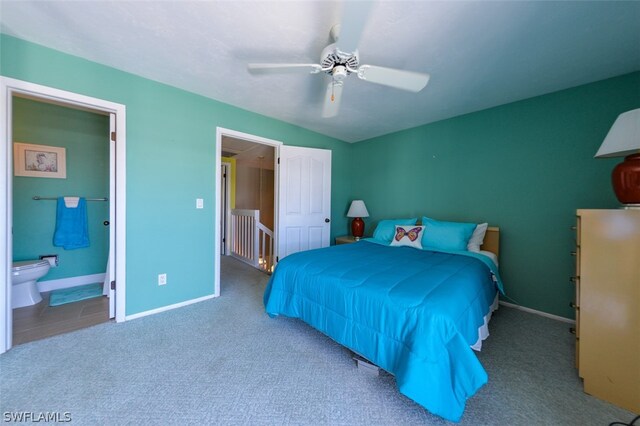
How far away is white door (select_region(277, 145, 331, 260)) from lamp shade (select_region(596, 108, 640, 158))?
2.93 metres

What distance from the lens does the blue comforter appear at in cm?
117

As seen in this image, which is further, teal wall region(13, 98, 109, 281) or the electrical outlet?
teal wall region(13, 98, 109, 281)

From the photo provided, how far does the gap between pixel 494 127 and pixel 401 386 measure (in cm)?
302

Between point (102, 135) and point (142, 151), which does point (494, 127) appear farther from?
point (102, 135)

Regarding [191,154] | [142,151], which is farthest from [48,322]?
[191,154]

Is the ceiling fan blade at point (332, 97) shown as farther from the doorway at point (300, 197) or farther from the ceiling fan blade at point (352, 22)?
the doorway at point (300, 197)

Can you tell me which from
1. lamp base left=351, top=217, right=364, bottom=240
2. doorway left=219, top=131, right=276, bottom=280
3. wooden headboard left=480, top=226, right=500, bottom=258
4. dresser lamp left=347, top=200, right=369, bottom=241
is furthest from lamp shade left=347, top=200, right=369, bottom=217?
wooden headboard left=480, top=226, right=500, bottom=258

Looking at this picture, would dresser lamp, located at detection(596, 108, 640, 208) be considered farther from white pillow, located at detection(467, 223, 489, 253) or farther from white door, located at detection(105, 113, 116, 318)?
white door, located at detection(105, 113, 116, 318)

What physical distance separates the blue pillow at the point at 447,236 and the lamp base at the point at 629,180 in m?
1.25

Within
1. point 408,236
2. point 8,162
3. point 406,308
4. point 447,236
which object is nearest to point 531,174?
point 447,236

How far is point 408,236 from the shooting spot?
289 cm

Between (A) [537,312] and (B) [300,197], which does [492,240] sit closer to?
(A) [537,312]

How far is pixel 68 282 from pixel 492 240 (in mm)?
5384

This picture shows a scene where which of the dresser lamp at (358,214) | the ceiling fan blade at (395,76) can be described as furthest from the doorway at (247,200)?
the ceiling fan blade at (395,76)
